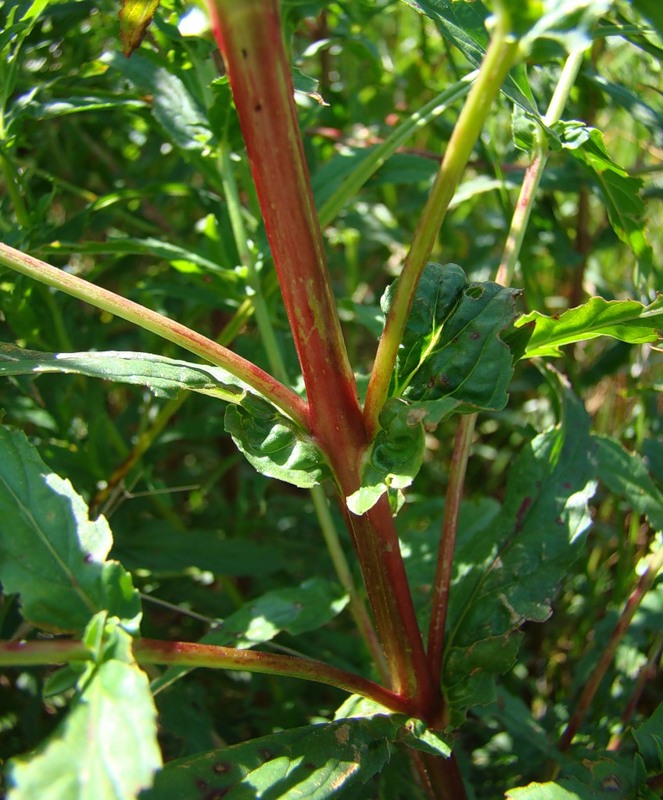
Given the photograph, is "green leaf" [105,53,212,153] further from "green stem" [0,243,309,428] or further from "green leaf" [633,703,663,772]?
"green leaf" [633,703,663,772]

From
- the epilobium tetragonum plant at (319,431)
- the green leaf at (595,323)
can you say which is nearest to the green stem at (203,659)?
the epilobium tetragonum plant at (319,431)

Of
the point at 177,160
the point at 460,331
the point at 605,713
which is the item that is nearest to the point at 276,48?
the point at 460,331

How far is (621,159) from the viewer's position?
2109mm

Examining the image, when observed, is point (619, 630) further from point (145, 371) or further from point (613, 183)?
point (145, 371)

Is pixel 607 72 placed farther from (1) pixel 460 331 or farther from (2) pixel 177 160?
(1) pixel 460 331

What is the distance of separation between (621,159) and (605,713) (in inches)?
57.5

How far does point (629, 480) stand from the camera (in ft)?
3.87

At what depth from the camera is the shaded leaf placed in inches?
33.3

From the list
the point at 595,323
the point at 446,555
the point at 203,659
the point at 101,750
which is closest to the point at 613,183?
the point at 595,323

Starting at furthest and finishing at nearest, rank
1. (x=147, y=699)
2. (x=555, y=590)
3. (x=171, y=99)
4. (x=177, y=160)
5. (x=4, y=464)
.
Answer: (x=177, y=160) < (x=171, y=99) < (x=555, y=590) < (x=4, y=464) < (x=147, y=699)

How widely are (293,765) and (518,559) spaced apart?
1.21 ft

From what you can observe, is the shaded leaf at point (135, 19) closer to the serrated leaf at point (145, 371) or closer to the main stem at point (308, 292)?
the main stem at point (308, 292)

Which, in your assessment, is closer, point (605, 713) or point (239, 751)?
point (239, 751)

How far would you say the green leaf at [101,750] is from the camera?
0.58m
